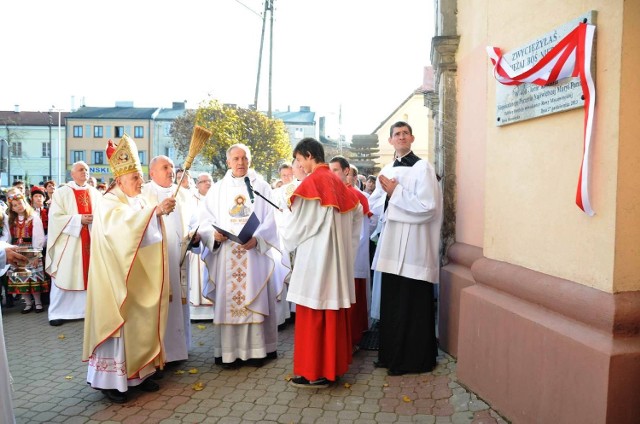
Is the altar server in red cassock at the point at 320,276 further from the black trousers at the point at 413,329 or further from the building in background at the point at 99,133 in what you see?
the building in background at the point at 99,133

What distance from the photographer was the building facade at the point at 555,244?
2.80 metres

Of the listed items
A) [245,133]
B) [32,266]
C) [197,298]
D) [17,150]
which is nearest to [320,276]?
[197,298]

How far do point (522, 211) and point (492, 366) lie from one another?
3.89ft

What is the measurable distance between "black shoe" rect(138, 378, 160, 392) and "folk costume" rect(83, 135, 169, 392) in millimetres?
164

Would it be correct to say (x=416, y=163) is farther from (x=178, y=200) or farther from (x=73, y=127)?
(x=73, y=127)

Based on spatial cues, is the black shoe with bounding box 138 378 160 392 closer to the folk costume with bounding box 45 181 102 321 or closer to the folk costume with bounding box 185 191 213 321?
the folk costume with bounding box 185 191 213 321

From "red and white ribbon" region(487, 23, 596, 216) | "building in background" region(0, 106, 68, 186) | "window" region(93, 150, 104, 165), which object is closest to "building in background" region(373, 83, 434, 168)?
"red and white ribbon" region(487, 23, 596, 216)

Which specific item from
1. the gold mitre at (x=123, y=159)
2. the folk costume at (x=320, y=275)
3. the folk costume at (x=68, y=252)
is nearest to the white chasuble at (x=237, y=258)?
the folk costume at (x=320, y=275)

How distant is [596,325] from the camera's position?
2932mm

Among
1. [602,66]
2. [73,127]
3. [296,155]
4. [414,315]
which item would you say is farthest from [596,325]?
[73,127]

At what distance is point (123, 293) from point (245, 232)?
49.2 inches

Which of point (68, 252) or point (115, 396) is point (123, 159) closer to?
point (115, 396)

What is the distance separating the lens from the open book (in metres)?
5.02

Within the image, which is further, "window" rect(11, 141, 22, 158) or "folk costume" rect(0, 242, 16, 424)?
"window" rect(11, 141, 22, 158)
